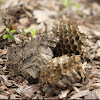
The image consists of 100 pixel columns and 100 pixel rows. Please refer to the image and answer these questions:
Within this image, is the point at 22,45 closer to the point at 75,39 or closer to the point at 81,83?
the point at 75,39

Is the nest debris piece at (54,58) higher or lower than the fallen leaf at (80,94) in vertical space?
higher

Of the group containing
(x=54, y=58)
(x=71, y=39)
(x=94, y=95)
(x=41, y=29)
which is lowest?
(x=94, y=95)

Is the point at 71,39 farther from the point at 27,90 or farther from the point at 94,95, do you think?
the point at 27,90

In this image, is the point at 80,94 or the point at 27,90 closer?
the point at 80,94

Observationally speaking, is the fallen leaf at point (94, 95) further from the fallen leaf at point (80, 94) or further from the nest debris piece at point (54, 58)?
the nest debris piece at point (54, 58)

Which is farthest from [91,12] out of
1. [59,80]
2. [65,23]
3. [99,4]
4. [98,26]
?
[59,80]

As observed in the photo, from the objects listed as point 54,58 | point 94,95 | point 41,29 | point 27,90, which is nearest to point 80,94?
point 94,95

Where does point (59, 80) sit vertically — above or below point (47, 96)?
above

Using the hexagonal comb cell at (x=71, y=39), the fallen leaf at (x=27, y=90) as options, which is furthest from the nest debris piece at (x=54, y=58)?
the fallen leaf at (x=27, y=90)
